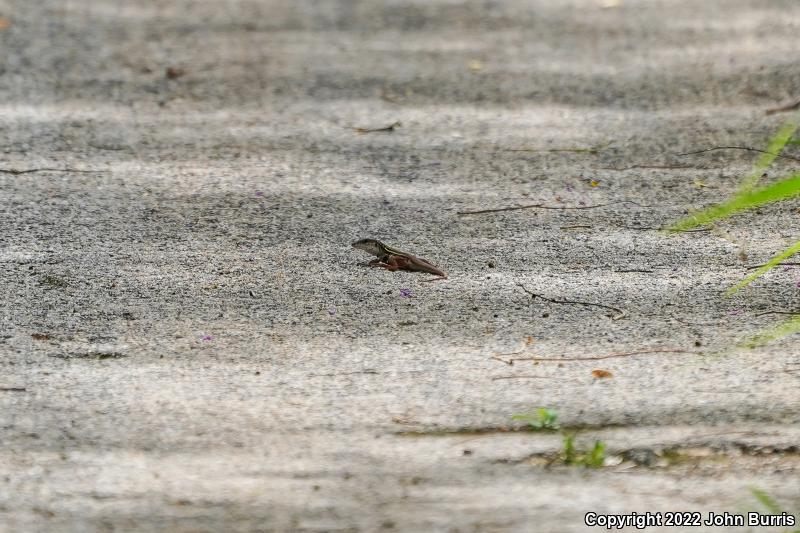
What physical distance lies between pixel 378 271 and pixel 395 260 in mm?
80

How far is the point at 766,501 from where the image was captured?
2.77 m

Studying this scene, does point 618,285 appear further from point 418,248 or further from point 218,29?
point 218,29

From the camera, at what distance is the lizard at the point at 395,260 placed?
4.13 m

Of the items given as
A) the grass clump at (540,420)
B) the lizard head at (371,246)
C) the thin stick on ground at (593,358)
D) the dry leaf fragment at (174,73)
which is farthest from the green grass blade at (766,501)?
the dry leaf fragment at (174,73)

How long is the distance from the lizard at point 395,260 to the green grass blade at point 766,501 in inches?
62.0

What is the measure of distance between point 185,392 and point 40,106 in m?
2.64

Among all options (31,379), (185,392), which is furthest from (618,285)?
(31,379)

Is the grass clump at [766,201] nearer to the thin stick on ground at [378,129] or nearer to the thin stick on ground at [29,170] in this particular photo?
the thin stick on ground at [378,129]

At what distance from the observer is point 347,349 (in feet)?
12.0

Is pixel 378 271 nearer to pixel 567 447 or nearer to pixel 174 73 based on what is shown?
pixel 567 447

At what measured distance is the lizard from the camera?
163 inches

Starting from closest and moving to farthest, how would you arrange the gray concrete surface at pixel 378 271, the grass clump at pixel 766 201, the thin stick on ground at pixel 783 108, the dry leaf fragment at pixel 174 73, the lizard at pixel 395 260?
the grass clump at pixel 766 201 → the gray concrete surface at pixel 378 271 → the lizard at pixel 395 260 → the thin stick on ground at pixel 783 108 → the dry leaf fragment at pixel 174 73

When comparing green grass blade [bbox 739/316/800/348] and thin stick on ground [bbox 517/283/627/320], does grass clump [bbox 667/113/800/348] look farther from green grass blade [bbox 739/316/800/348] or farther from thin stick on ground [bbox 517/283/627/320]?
Answer: thin stick on ground [bbox 517/283/627/320]

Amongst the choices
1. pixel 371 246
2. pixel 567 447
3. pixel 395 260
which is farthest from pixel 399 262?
pixel 567 447
